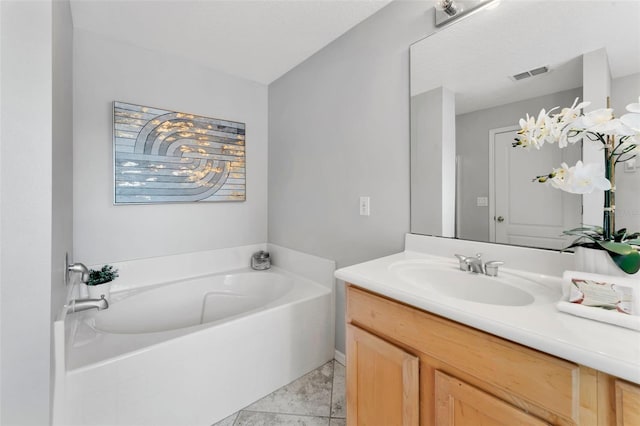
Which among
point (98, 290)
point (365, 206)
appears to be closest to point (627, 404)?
point (365, 206)

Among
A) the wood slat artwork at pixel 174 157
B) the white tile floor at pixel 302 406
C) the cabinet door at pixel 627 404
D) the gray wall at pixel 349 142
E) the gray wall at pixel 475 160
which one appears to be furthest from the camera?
the wood slat artwork at pixel 174 157

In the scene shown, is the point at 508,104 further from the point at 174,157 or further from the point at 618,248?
the point at 174,157

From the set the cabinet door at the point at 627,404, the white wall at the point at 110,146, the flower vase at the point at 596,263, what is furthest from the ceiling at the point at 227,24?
the cabinet door at the point at 627,404

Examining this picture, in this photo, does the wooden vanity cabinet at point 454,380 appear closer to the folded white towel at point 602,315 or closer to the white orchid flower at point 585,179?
the folded white towel at point 602,315

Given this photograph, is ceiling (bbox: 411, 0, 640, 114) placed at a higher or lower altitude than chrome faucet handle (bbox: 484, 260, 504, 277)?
higher

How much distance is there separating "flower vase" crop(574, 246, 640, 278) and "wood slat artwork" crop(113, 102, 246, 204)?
2.28m

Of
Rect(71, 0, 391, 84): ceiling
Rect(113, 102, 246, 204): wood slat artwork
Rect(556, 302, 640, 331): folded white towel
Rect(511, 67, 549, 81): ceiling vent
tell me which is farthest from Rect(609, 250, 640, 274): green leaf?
Rect(113, 102, 246, 204): wood slat artwork

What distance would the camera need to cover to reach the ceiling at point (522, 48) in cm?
91

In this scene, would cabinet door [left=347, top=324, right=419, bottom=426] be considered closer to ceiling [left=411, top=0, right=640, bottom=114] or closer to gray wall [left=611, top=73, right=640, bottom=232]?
gray wall [left=611, top=73, right=640, bottom=232]

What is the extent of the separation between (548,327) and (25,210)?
1531 mm

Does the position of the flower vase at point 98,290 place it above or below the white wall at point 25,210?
below

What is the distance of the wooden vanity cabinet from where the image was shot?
1.89 ft

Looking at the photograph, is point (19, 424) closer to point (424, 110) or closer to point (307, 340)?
point (307, 340)

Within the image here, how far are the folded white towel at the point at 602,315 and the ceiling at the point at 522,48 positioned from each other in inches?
30.7
